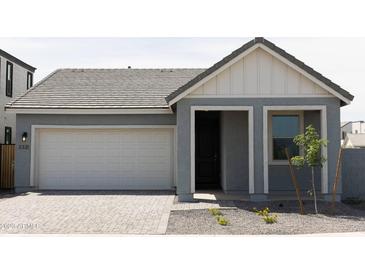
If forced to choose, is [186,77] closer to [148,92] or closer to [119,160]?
[148,92]

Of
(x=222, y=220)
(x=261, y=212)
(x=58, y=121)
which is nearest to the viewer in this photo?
(x=222, y=220)

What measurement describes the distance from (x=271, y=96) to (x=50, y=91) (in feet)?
30.6

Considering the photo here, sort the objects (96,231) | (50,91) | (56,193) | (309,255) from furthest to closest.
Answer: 1. (50,91)
2. (56,193)
3. (96,231)
4. (309,255)

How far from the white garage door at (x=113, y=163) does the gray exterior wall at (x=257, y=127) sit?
3241mm

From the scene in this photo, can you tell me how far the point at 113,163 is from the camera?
15000 millimetres

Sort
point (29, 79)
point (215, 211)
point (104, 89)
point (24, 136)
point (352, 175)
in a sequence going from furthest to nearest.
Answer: point (29, 79) < point (104, 89) < point (24, 136) < point (352, 175) < point (215, 211)

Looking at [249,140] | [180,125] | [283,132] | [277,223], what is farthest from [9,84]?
[277,223]

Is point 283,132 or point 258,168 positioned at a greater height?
point 283,132

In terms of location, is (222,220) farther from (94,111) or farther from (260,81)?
(94,111)

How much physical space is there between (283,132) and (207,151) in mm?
4207

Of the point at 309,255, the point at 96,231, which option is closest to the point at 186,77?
the point at 96,231

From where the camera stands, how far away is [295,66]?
11312 millimetres

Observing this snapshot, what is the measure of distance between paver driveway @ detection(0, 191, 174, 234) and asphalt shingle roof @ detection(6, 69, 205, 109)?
135 inches

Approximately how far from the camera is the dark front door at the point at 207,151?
16.3 m
